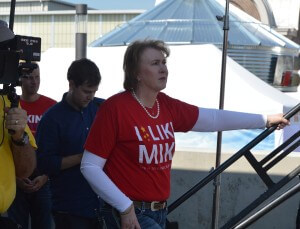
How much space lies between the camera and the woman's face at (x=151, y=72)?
299 centimetres

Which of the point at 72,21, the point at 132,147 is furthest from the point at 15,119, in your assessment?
the point at 72,21

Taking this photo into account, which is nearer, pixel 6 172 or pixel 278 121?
pixel 6 172

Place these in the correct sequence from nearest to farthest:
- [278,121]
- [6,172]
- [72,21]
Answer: [6,172]
[278,121]
[72,21]

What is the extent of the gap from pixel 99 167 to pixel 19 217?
63.7 inches

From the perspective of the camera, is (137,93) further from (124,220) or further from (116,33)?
(116,33)

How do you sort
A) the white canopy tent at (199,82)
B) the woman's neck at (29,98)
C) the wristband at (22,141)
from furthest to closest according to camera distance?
the white canopy tent at (199,82), the woman's neck at (29,98), the wristband at (22,141)

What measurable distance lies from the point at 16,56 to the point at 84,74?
39.0 inches

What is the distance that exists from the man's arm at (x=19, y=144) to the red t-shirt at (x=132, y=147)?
0.28 metres

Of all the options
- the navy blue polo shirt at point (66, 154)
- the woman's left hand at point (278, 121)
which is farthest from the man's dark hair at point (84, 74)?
the woman's left hand at point (278, 121)

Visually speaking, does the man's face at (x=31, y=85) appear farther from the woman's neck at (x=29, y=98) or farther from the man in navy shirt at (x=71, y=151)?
the man in navy shirt at (x=71, y=151)

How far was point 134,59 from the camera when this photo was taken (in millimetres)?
3037

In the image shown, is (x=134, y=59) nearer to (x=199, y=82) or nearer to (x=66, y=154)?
(x=66, y=154)

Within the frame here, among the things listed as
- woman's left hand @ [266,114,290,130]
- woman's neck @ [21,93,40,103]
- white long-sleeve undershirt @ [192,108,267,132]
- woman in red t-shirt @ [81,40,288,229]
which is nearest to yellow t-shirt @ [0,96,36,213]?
woman in red t-shirt @ [81,40,288,229]

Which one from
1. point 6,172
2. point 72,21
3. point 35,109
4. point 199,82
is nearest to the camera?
point 6,172
